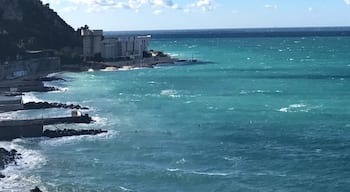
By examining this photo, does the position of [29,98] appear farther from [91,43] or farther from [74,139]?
[91,43]

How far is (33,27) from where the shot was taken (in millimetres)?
152375

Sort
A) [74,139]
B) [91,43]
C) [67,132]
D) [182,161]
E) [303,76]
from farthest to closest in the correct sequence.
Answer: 1. [91,43]
2. [303,76]
3. [67,132]
4. [74,139]
5. [182,161]

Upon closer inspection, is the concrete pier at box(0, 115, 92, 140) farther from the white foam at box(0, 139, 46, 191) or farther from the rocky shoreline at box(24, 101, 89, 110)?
the rocky shoreline at box(24, 101, 89, 110)

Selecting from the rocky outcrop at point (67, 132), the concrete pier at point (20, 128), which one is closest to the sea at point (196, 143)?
the rocky outcrop at point (67, 132)

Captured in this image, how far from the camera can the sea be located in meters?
45.9

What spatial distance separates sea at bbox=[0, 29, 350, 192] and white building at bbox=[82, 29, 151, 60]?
47.8 m

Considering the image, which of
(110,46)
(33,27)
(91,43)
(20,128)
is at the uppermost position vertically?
(33,27)

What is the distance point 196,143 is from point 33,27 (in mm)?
102525

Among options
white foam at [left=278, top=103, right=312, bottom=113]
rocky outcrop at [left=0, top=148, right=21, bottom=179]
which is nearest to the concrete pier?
rocky outcrop at [left=0, top=148, right=21, bottom=179]

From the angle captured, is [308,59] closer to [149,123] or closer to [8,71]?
[8,71]

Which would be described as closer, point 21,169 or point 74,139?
point 21,169

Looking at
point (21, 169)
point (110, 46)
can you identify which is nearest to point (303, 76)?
point (110, 46)

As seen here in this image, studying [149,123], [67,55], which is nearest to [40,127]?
[149,123]

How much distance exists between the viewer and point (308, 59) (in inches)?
7239
